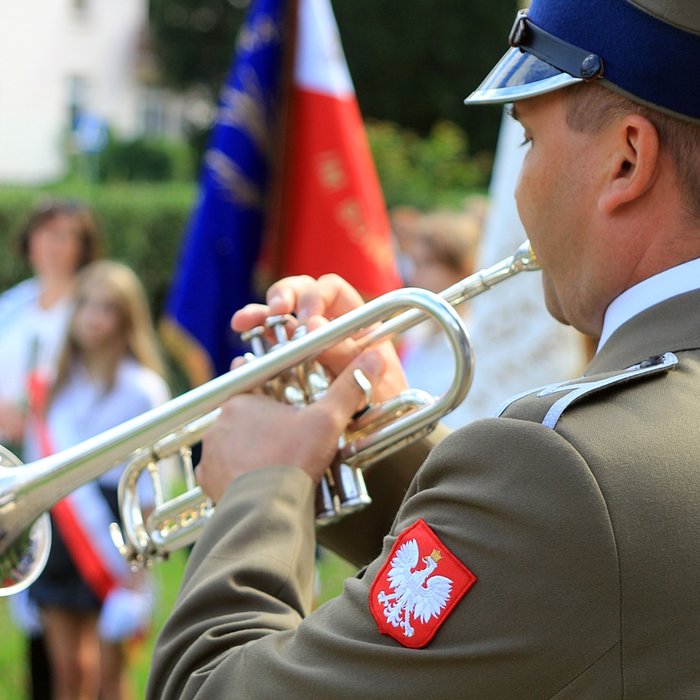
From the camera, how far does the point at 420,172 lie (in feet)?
63.5

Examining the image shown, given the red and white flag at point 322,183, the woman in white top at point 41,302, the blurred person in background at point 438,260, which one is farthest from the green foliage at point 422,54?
the red and white flag at point 322,183

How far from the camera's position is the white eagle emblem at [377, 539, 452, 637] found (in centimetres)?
133

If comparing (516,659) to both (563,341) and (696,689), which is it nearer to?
A: (696,689)

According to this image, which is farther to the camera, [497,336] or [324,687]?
[497,336]

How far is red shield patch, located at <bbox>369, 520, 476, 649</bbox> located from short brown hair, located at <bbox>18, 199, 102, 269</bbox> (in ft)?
15.4

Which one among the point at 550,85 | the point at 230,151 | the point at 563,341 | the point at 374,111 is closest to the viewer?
the point at 550,85

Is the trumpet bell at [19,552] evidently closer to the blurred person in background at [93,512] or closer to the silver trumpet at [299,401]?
the silver trumpet at [299,401]

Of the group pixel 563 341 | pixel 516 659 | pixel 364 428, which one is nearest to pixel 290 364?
pixel 364 428

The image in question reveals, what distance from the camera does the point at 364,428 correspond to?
1.99m

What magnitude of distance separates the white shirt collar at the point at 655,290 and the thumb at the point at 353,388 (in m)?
0.47

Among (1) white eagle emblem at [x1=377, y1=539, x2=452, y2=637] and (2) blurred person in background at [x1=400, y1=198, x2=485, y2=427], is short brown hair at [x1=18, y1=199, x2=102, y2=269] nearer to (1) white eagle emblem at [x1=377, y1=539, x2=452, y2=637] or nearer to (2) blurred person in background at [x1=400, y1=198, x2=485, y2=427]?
(2) blurred person in background at [x1=400, y1=198, x2=485, y2=427]

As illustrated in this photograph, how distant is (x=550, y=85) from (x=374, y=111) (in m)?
34.4

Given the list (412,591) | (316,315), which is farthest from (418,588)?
(316,315)

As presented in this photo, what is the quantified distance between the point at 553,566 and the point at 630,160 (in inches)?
20.0
